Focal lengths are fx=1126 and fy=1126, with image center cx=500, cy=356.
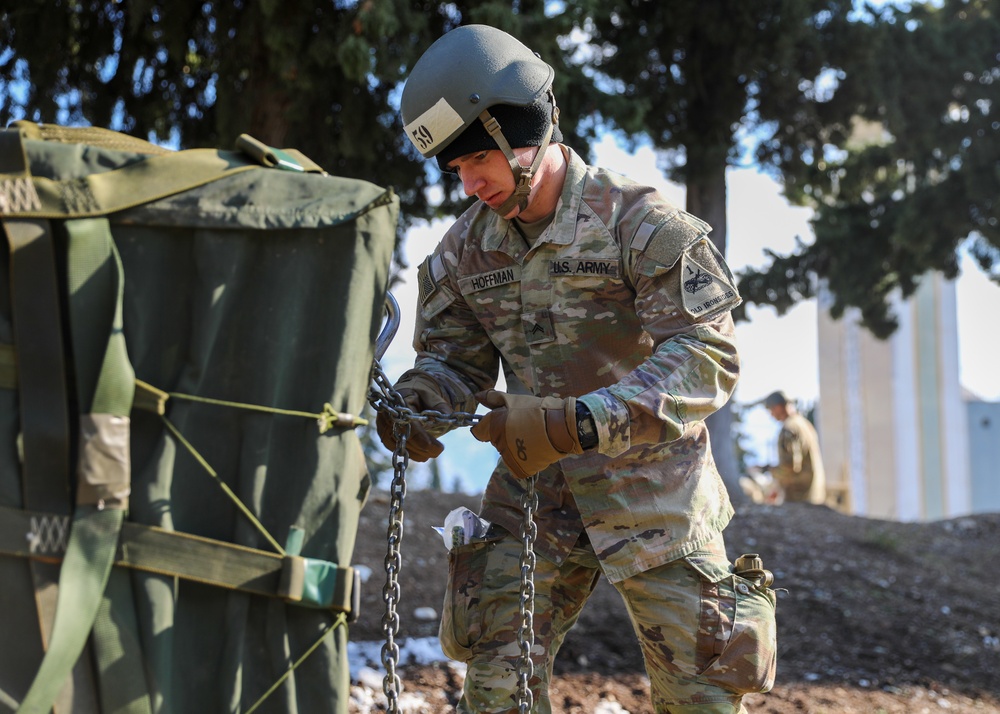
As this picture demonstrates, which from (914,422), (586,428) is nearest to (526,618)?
(586,428)

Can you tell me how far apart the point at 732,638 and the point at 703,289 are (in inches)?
37.5

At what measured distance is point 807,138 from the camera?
10.7 metres

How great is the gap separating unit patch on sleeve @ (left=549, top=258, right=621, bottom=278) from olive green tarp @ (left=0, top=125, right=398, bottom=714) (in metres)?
1.02

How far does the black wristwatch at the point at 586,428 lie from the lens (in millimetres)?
2811

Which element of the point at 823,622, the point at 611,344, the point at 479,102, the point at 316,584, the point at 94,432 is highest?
the point at 479,102

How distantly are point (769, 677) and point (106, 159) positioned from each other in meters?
2.19

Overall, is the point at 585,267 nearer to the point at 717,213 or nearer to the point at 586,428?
the point at 586,428

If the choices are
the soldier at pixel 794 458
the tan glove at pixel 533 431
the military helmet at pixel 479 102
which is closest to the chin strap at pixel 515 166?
the military helmet at pixel 479 102

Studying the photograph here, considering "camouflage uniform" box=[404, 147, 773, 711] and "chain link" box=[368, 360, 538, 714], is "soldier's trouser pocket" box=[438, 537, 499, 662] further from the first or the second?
"chain link" box=[368, 360, 538, 714]

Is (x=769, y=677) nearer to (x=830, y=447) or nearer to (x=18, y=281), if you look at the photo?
(x=18, y=281)

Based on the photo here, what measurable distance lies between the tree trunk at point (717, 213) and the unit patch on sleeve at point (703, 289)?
7.13 meters

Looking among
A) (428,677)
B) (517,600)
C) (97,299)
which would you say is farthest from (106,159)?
(428,677)

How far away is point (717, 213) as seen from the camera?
1041 centimetres

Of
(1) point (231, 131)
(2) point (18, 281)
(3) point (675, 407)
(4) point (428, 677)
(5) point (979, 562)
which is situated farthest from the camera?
(5) point (979, 562)
